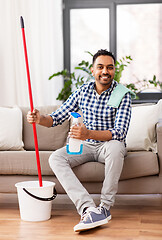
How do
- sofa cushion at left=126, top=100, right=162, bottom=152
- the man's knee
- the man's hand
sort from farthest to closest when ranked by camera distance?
sofa cushion at left=126, top=100, right=162, bottom=152, the man's knee, the man's hand

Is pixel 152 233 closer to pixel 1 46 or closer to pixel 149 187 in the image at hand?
pixel 149 187

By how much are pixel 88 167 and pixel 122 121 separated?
0.37 meters

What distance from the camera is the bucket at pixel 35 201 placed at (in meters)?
2.40

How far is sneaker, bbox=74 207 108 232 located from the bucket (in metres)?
0.28

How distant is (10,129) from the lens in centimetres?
305

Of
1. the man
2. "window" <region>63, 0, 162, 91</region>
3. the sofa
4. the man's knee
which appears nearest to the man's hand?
the man

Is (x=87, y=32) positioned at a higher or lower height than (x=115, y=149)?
higher

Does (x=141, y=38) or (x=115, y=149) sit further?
(x=141, y=38)

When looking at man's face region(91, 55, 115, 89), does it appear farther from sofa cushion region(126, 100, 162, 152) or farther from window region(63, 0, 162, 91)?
window region(63, 0, 162, 91)

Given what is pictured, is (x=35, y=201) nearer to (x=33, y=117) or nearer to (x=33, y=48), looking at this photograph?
(x=33, y=117)

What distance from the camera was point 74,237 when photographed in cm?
216

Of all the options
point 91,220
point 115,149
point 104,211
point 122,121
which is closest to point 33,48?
point 122,121

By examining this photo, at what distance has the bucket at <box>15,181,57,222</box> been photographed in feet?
7.86

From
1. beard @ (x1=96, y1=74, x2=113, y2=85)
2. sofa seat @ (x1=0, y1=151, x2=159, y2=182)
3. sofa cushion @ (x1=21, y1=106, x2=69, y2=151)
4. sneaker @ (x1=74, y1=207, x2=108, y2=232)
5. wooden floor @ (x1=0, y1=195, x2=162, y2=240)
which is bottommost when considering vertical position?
wooden floor @ (x1=0, y1=195, x2=162, y2=240)
